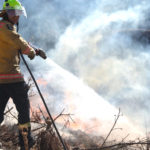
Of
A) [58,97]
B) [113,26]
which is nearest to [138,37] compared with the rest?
[113,26]

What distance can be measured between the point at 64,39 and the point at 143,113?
8117mm

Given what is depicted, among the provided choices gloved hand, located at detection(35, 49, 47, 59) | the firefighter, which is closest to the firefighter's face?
the firefighter

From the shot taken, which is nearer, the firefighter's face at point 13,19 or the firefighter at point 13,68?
the firefighter at point 13,68

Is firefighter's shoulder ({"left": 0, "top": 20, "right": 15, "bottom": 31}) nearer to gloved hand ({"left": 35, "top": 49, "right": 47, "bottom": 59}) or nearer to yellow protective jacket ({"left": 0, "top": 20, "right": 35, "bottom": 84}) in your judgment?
yellow protective jacket ({"left": 0, "top": 20, "right": 35, "bottom": 84})

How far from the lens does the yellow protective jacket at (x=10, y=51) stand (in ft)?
10.9

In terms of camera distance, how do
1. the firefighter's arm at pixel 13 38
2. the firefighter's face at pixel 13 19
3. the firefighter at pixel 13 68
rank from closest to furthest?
the firefighter's arm at pixel 13 38, the firefighter at pixel 13 68, the firefighter's face at pixel 13 19

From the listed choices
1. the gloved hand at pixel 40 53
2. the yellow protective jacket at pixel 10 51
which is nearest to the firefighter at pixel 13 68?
the yellow protective jacket at pixel 10 51

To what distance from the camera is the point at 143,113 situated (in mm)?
11727

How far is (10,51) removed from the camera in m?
3.48

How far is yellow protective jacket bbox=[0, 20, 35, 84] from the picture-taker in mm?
3318

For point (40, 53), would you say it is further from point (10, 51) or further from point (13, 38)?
point (13, 38)

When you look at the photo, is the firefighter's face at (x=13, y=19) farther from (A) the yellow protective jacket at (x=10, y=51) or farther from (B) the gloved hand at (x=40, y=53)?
(B) the gloved hand at (x=40, y=53)

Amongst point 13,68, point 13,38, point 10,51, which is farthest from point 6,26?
point 13,68

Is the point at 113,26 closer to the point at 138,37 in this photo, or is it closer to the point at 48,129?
the point at 138,37
